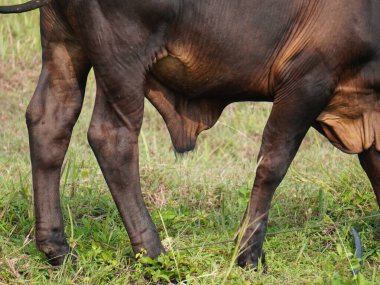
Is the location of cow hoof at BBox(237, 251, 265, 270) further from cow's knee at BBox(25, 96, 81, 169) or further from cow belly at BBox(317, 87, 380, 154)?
cow's knee at BBox(25, 96, 81, 169)

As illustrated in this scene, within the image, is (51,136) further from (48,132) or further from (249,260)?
(249,260)

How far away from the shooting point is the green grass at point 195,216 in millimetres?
4516

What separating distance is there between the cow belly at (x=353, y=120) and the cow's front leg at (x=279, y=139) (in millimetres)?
201

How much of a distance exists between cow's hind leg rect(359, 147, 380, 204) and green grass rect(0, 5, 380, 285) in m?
0.29

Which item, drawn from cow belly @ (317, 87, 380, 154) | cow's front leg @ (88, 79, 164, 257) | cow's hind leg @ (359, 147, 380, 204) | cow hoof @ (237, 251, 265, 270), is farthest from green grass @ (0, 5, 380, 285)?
cow belly @ (317, 87, 380, 154)

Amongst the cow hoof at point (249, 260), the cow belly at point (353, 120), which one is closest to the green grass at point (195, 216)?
the cow hoof at point (249, 260)

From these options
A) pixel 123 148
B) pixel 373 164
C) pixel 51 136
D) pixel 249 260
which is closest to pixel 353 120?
pixel 373 164

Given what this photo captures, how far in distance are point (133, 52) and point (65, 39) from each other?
1.49ft

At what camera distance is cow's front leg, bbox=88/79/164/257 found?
14.5 feet

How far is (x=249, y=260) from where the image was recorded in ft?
15.5

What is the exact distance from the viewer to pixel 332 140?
496 centimetres

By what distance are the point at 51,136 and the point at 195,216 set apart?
3.67ft

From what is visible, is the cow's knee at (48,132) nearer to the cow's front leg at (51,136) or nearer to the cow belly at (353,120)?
the cow's front leg at (51,136)

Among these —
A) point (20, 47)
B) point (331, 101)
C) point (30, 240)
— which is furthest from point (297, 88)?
point (20, 47)
